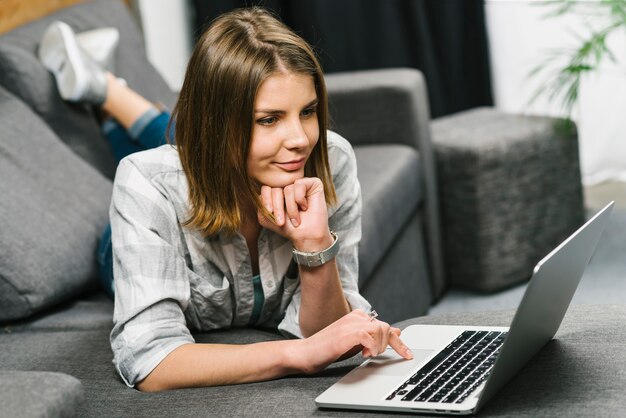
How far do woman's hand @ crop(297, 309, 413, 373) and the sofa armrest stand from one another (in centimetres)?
136

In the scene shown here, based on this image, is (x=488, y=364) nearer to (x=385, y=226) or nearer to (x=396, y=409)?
(x=396, y=409)

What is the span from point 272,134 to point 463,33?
2.33 m

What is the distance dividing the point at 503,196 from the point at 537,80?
1053 mm

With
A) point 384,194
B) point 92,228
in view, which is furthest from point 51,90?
point 384,194

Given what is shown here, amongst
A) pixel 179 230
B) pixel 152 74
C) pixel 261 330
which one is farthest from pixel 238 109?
pixel 152 74

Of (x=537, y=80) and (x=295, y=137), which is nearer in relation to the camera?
(x=295, y=137)

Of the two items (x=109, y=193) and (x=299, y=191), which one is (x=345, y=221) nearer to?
(x=299, y=191)

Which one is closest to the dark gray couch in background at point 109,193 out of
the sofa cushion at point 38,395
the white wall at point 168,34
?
the sofa cushion at point 38,395

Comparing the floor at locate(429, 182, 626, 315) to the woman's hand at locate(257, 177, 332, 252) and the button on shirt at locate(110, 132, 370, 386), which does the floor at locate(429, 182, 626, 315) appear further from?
the woman's hand at locate(257, 177, 332, 252)

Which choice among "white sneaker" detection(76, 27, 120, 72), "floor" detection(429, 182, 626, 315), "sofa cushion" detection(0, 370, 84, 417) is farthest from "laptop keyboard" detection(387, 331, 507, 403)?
"white sneaker" detection(76, 27, 120, 72)

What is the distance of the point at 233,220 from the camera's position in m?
1.42

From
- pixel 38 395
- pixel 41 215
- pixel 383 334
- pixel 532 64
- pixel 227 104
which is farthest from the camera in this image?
pixel 532 64

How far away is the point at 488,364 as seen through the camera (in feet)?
4.02

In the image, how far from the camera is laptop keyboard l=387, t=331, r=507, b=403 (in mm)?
1155
